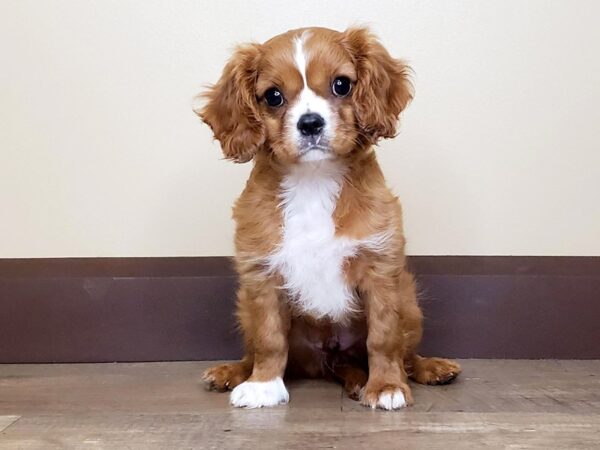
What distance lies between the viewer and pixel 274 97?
193cm

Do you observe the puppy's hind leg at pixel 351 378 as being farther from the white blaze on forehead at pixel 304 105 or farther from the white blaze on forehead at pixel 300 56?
the white blaze on forehead at pixel 300 56

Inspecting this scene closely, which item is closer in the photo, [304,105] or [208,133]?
[304,105]

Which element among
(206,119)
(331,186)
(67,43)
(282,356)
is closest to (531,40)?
(331,186)

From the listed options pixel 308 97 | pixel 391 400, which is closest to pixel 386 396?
pixel 391 400

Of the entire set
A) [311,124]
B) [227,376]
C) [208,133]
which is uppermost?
[311,124]

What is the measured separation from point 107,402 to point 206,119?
713 mm

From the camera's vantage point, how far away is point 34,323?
238cm

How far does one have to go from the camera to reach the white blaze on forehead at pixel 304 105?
183cm

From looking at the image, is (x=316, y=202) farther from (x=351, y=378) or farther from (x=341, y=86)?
(x=351, y=378)

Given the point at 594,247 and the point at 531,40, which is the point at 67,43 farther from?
the point at 594,247

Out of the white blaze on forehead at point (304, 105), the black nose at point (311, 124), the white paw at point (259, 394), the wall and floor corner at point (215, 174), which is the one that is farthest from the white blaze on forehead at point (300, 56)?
the white paw at point (259, 394)

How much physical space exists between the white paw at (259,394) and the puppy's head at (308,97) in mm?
526

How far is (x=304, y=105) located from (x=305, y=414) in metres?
0.68

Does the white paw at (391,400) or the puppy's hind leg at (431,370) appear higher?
the white paw at (391,400)
